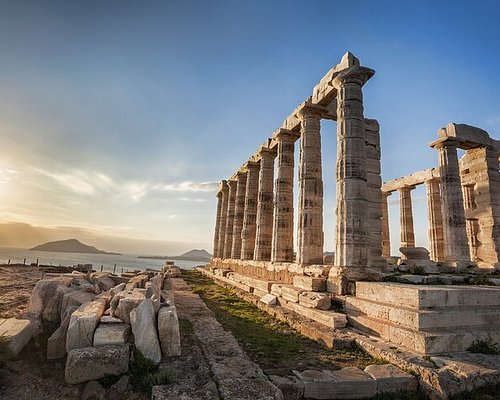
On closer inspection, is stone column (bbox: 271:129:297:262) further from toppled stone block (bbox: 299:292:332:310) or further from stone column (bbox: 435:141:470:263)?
stone column (bbox: 435:141:470:263)

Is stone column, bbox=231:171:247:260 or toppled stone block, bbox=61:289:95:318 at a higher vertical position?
stone column, bbox=231:171:247:260

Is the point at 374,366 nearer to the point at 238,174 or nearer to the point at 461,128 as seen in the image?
the point at 461,128

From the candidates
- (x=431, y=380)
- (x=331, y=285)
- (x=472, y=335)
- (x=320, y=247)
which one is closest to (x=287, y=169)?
(x=320, y=247)

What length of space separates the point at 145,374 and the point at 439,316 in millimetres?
5967

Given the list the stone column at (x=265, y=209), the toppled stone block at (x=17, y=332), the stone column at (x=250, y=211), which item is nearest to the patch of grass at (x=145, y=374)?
the toppled stone block at (x=17, y=332)

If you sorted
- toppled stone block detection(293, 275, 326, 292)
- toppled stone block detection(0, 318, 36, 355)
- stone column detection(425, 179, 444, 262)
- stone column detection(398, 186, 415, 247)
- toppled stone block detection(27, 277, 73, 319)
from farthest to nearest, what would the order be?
stone column detection(398, 186, 415, 247), stone column detection(425, 179, 444, 262), toppled stone block detection(293, 275, 326, 292), toppled stone block detection(27, 277, 73, 319), toppled stone block detection(0, 318, 36, 355)

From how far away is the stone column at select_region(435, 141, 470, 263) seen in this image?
57.7 feet

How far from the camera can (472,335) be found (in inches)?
251

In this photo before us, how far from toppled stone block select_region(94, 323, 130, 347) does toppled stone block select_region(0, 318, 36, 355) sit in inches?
53.6

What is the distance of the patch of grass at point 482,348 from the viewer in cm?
623

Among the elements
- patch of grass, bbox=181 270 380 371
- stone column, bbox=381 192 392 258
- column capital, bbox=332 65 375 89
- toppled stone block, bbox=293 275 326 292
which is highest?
column capital, bbox=332 65 375 89

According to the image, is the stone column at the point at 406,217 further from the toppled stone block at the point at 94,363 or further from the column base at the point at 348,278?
the toppled stone block at the point at 94,363

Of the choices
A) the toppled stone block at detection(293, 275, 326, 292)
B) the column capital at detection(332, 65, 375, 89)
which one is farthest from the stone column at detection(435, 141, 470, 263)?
the toppled stone block at detection(293, 275, 326, 292)

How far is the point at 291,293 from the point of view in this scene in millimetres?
11039
